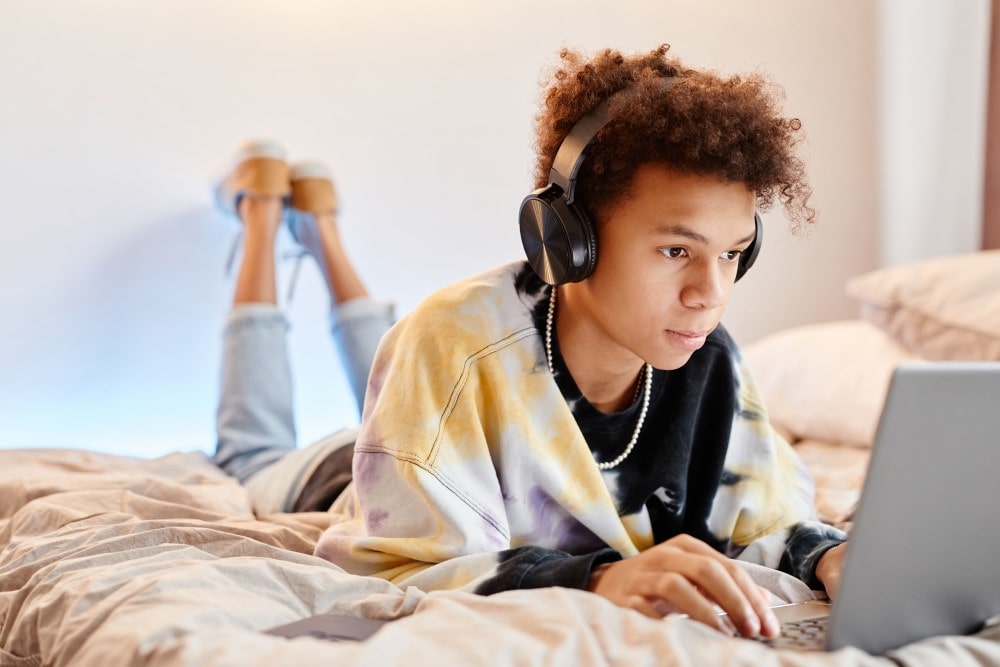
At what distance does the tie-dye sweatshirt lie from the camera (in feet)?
2.97

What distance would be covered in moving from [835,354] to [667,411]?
0.87m

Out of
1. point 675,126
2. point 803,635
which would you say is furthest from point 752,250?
point 803,635

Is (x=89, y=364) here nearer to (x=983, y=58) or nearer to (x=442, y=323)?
(x=442, y=323)

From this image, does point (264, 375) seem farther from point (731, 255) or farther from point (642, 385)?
point (731, 255)

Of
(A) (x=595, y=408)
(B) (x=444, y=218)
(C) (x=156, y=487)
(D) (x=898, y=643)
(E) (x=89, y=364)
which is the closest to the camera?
(D) (x=898, y=643)

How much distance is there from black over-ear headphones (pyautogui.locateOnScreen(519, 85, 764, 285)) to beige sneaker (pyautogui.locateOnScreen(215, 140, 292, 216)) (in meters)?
1.06

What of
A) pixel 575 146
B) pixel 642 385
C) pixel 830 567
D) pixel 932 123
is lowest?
pixel 830 567

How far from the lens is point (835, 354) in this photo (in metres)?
1.86

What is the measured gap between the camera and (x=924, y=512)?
2.08 feet

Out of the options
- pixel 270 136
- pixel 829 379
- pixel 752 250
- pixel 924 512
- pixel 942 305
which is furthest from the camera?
pixel 270 136

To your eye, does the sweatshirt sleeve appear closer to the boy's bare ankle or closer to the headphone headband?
the headphone headband

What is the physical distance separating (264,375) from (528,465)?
0.88 m

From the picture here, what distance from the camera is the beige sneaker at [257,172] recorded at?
6.27 feet

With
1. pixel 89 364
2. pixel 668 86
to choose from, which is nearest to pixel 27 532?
pixel 668 86
